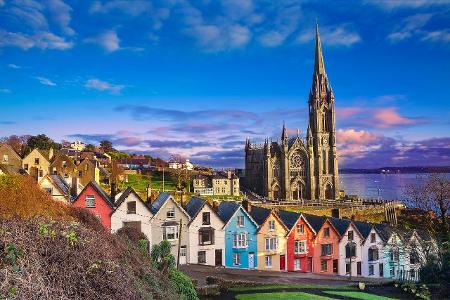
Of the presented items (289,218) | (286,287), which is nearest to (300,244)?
(289,218)

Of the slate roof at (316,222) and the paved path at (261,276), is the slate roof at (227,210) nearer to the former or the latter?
the paved path at (261,276)

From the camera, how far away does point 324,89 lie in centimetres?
14450

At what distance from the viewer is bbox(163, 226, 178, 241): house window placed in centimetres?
4000

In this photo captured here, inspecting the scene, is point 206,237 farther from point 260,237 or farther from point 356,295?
point 356,295

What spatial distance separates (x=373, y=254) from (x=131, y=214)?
91.4 ft

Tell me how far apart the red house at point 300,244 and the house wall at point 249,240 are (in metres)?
3.85

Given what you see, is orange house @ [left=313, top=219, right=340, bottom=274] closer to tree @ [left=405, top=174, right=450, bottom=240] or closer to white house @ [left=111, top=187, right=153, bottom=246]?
tree @ [left=405, top=174, right=450, bottom=240]

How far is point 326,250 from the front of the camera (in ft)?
150

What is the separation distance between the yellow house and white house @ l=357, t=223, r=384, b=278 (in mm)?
10163

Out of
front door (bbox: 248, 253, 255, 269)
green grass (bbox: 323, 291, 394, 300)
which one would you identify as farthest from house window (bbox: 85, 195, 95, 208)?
green grass (bbox: 323, 291, 394, 300)

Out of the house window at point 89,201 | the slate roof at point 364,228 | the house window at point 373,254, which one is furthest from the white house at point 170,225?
the house window at point 373,254

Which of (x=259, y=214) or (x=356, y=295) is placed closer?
(x=356, y=295)

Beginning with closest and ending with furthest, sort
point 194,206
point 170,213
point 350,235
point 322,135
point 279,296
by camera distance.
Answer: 1. point 279,296
2. point 170,213
3. point 194,206
4. point 350,235
5. point 322,135

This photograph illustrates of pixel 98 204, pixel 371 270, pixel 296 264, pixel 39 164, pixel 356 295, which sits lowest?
pixel 371 270
